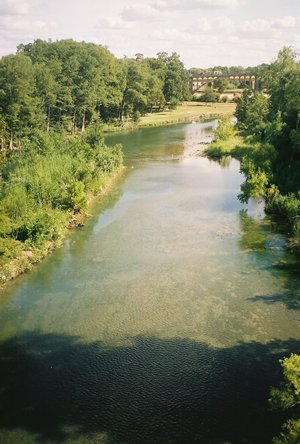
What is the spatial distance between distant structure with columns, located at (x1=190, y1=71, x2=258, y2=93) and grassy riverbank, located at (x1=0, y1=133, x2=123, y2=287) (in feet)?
410

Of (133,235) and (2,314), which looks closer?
(2,314)

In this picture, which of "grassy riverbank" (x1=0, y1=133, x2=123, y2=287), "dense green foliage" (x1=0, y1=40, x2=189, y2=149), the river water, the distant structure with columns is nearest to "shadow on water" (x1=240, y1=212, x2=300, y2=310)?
the river water

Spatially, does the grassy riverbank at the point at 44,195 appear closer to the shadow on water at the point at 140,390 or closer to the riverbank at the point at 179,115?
the shadow on water at the point at 140,390

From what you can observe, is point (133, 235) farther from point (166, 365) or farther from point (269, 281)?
point (166, 365)

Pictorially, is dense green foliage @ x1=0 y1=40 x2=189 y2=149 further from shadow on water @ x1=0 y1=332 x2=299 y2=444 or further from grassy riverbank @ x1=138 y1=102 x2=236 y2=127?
shadow on water @ x1=0 y1=332 x2=299 y2=444

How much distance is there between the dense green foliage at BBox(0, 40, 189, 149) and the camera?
200ft

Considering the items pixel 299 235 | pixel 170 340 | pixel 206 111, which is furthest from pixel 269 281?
pixel 206 111

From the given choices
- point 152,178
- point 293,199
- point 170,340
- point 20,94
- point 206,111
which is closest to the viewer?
point 170,340

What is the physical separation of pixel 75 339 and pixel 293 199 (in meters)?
21.5

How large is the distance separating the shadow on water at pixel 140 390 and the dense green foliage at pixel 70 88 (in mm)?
34267

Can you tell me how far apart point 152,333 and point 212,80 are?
524 feet

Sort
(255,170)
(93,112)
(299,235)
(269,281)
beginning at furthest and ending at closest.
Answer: (93,112) < (255,170) < (299,235) < (269,281)

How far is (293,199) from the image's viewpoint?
3484 centimetres

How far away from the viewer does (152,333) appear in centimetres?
2223
